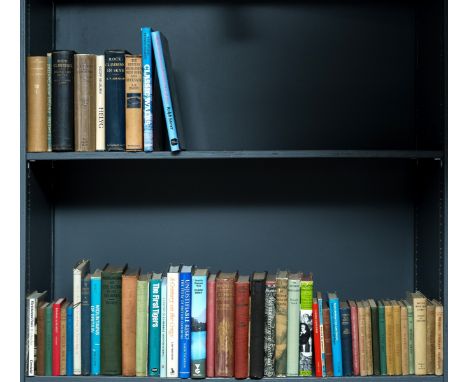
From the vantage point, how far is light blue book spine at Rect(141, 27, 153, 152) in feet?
7.75

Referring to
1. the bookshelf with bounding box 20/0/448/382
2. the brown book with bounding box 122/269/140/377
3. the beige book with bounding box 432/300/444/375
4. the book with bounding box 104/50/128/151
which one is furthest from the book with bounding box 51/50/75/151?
the beige book with bounding box 432/300/444/375

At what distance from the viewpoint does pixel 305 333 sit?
2.42 meters

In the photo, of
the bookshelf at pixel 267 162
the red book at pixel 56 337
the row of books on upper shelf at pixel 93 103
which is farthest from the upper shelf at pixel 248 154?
the red book at pixel 56 337

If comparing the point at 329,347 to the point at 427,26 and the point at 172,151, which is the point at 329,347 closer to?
the point at 172,151

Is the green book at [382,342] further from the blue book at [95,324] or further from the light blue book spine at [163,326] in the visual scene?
the blue book at [95,324]

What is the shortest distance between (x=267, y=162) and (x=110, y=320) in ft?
2.54

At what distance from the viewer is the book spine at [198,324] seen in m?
2.41

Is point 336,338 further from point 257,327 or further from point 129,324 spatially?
point 129,324

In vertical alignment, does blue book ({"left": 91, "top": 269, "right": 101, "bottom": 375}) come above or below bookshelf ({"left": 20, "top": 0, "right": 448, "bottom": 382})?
below

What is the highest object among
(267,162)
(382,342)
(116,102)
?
(116,102)

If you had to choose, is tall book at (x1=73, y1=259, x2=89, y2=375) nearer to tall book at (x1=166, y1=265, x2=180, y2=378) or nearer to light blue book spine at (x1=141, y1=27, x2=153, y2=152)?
tall book at (x1=166, y1=265, x2=180, y2=378)

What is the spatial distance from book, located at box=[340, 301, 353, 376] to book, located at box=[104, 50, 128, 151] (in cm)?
83

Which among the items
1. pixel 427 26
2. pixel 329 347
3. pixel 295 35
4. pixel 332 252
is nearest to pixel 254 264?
pixel 332 252

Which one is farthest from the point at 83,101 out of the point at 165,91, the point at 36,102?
the point at 165,91
